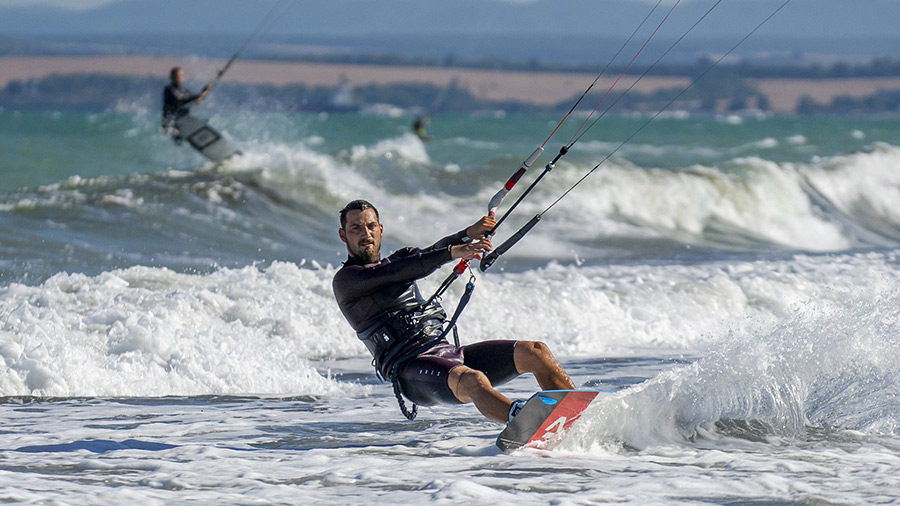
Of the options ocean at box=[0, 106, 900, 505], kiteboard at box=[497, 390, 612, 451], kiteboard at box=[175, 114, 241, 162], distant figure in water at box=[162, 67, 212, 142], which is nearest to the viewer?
ocean at box=[0, 106, 900, 505]

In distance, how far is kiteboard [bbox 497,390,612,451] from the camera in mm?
5422

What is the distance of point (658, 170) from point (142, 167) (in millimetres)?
12447

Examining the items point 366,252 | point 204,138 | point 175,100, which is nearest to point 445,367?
point 366,252

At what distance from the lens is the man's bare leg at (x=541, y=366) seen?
5.74 meters

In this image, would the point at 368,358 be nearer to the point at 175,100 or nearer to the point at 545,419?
the point at 545,419

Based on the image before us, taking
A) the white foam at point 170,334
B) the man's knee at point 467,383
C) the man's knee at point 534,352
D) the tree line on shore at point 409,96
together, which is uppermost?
the tree line on shore at point 409,96

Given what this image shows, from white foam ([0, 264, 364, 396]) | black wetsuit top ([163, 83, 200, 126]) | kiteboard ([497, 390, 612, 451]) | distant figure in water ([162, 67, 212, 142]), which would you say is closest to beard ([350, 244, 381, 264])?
kiteboard ([497, 390, 612, 451])

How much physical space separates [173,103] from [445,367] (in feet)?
44.5

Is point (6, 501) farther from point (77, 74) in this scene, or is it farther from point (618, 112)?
point (618, 112)

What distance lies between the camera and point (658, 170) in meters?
24.4

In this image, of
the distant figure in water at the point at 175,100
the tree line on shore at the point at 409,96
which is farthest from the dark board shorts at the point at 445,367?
the tree line on shore at the point at 409,96

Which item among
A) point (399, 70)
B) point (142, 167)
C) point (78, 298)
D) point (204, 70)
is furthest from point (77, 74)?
point (78, 298)

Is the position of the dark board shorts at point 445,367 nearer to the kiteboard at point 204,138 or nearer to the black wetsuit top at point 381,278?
the black wetsuit top at point 381,278

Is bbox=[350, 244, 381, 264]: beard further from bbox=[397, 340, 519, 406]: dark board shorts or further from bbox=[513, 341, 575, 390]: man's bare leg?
bbox=[513, 341, 575, 390]: man's bare leg
